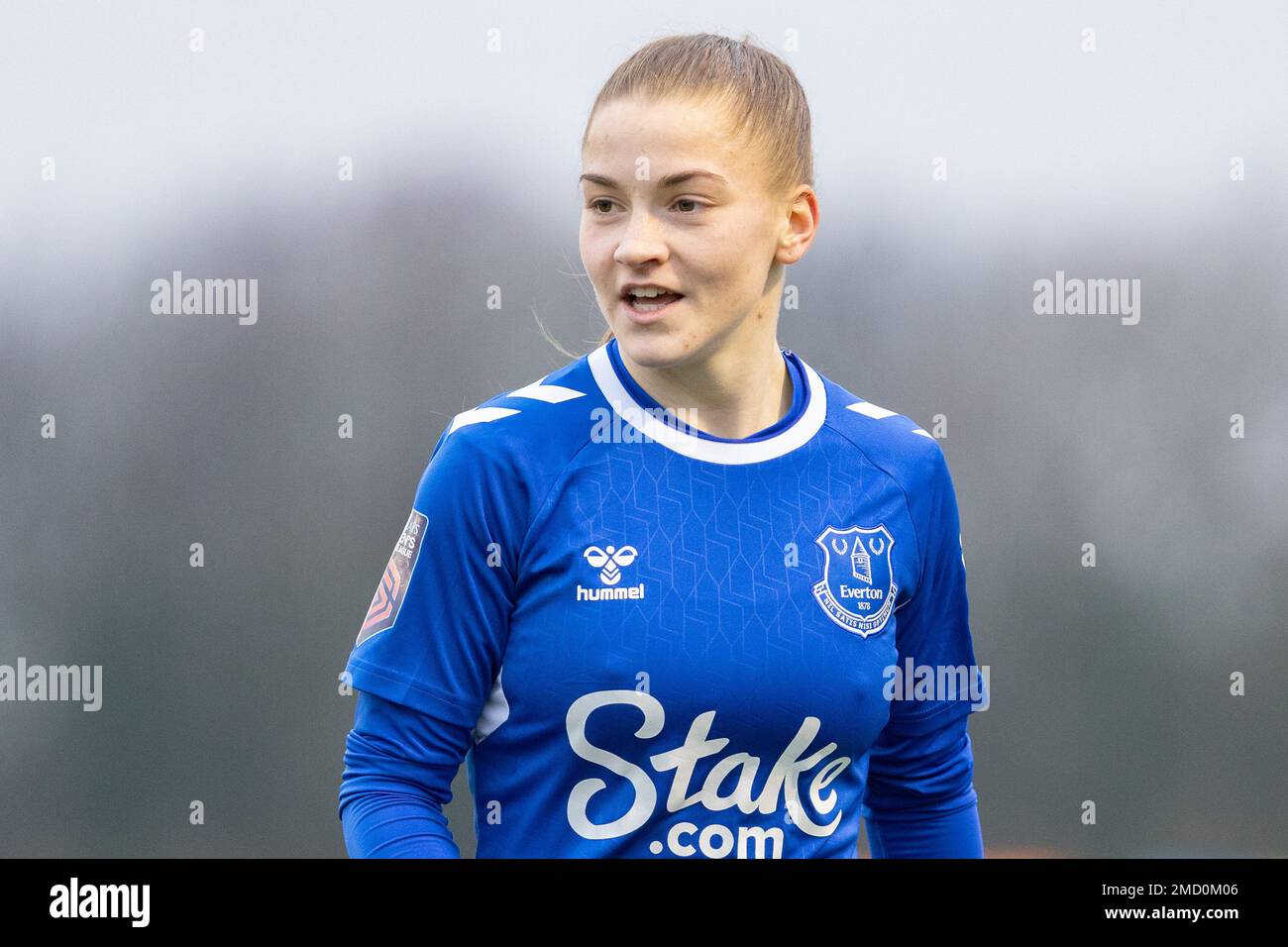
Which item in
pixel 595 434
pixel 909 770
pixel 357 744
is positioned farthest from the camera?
pixel 909 770

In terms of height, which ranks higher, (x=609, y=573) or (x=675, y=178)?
(x=675, y=178)

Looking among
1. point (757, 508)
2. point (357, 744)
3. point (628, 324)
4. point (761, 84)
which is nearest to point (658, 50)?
point (761, 84)

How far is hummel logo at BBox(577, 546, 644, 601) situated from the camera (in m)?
1.81

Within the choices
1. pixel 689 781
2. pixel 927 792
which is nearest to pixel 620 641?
pixel 689 781

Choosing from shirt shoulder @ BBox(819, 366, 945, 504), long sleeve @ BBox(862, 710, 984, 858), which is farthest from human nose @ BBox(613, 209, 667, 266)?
long sleeve @ BBox(862, 710, 984, 858)

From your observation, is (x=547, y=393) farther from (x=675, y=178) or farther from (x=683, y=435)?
(x=675, y=178)

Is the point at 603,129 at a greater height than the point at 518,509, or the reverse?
the point at 603,129

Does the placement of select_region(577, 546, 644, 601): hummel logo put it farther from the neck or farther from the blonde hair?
the blonde hair

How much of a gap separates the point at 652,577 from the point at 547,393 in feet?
1.09

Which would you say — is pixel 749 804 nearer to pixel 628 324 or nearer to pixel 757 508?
pixel 757 508

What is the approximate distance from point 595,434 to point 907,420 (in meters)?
0.61

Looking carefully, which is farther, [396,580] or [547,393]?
[547,393]

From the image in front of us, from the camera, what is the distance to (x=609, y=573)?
182 centimetres

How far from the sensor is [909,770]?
7.20ft
